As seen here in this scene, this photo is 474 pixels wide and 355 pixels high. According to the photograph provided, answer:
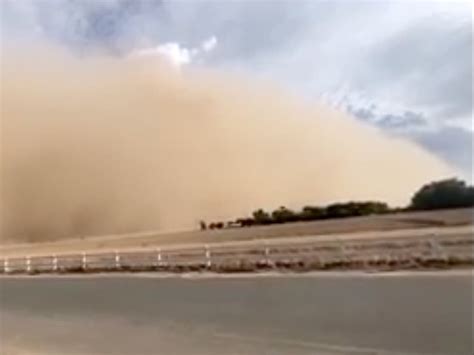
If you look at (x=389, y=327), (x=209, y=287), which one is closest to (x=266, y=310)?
(x=389, y=327)

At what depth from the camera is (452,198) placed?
9.92 metres

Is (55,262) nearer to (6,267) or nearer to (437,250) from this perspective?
(6,267)

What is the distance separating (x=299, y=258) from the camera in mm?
21422

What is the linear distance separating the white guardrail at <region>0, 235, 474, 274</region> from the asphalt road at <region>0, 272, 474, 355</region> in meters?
1.42

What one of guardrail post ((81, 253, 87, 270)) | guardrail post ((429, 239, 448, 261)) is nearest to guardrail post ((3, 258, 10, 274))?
guardrail post ((81, 253, 87, 270))

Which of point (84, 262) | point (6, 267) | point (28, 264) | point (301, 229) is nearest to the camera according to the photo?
point (84, 262)

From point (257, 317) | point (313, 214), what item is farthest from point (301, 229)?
point (257, 317)

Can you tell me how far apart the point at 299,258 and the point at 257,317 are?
10.1 metres

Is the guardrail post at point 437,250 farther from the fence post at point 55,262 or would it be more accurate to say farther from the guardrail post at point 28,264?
the guardrail post at point 28,264

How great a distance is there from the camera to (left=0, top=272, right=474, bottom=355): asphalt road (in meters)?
8.59

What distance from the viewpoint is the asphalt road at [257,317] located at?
8586mm

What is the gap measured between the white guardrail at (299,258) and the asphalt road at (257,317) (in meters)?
1.42

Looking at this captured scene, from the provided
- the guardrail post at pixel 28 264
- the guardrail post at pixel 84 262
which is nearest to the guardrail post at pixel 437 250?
the guardrail post at pixel 84 262

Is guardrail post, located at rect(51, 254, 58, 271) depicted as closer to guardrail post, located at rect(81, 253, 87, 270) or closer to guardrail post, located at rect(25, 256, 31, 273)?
guardrail post, located at rect(25, 256, 31, 273)
